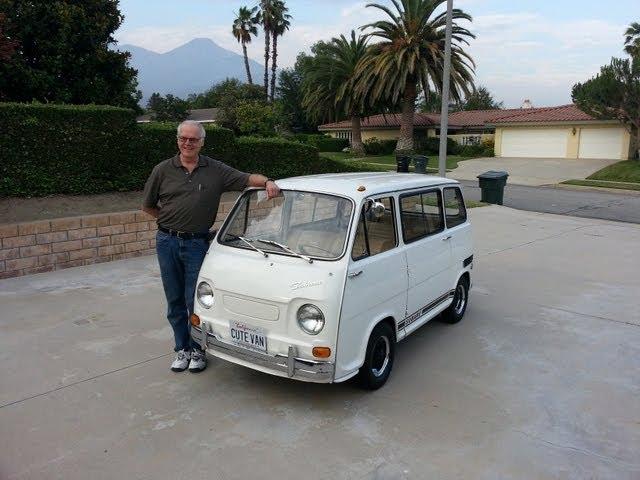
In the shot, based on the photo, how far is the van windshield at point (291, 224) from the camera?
4.05 metres

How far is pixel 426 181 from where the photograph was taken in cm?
525

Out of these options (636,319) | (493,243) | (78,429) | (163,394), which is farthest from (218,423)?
(493,243)

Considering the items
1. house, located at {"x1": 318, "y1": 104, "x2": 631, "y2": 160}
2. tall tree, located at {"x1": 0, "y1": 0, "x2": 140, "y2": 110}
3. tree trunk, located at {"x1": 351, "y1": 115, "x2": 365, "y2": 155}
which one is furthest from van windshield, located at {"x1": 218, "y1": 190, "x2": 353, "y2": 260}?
tree trunk, located at {"x1": 351, "y1": 115, "x2": 365, "y2": 155}

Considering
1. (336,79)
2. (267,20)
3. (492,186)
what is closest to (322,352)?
(492,186)

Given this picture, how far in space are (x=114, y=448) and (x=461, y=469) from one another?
216 cm

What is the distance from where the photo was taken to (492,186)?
15.9 metres

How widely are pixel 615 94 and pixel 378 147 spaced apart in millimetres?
17464

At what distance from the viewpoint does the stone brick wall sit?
714 centimetres

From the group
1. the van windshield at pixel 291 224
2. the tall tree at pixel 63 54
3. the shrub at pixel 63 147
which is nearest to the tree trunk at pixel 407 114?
the tall tree at pixel 63 54

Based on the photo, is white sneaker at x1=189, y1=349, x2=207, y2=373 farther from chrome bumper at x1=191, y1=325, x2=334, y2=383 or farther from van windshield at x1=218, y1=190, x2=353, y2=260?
van windshield at x1=218, y1=190, x2=353, y2=260

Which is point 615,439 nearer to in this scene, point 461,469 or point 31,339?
point 461,469

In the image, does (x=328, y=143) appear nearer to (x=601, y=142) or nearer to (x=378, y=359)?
(x=601, y=142)

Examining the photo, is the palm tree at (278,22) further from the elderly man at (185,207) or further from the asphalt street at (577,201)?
the elderly man at (185,207)

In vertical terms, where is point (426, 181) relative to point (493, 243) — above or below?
above
